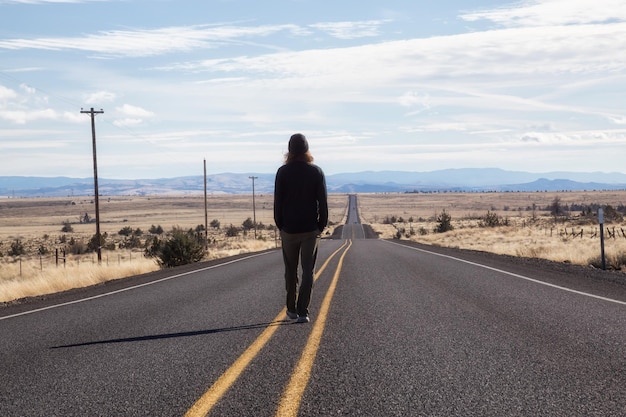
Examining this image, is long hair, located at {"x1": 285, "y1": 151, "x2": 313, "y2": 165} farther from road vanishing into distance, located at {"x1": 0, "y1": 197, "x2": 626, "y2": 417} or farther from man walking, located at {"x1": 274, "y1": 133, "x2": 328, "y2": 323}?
road vanishing into distance, located at {"x1": 0, "y1": 197, "x2": 626, "y2": 417}

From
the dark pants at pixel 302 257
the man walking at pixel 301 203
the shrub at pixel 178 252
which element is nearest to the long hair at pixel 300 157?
the man walking at pixel 301 203

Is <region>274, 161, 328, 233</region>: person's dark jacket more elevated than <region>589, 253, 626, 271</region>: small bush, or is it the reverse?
<region>274, 161, 328, 233</region>: person's dark jacket

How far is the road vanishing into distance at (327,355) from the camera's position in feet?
14.3

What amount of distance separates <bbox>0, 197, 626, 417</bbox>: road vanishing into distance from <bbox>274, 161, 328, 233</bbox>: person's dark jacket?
4.15ft

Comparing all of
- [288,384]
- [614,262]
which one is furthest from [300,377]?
[614,262]

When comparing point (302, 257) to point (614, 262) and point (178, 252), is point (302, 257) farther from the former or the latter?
point (178, 252)

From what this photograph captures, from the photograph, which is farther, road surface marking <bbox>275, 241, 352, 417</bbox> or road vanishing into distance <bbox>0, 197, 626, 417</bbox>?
road vanishing into distance <bbox>0, 197, 626, 417</bbox>

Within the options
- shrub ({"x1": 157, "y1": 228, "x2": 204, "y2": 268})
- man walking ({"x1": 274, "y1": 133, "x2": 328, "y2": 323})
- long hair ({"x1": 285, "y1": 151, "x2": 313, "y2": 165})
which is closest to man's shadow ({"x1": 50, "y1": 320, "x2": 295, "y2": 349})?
man walking ({"x1": 274, "y1": 133, "x2": 328, "y2": 323})

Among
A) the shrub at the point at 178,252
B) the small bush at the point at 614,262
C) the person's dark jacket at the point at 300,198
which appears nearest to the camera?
the person's dark jacket at the point at 300,198

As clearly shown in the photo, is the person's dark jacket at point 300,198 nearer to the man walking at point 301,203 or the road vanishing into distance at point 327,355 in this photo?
the man walking at point 301,203

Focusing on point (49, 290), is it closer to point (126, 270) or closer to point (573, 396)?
point (126, 270)

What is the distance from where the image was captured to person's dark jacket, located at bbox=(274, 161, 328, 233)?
24.5ft

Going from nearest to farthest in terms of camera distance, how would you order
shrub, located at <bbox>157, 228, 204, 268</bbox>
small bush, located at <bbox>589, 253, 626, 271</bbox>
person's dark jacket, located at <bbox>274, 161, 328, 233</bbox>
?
person's dark jacket, located at <bbox>274, 161, 328, 233</bbox>
small bush, located at <bbox>589, 253, 626, 271</bbox>
shrub, located at <bbox>157, 228, 204, 268</bbox>

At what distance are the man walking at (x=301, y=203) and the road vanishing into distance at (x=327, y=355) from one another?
0.99 meters
